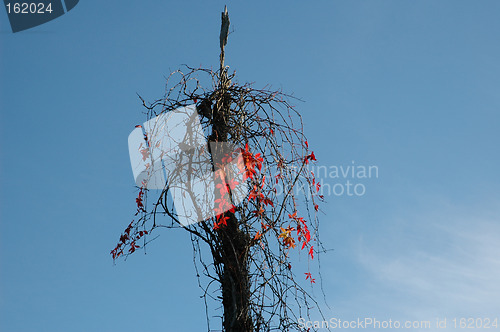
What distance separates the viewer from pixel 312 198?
285 centimetres

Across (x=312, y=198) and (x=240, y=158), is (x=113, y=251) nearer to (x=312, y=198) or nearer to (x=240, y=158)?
(x=240, y=158)

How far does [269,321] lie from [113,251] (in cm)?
90

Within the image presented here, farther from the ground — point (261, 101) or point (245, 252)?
point (261, 101)

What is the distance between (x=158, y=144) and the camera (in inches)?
111

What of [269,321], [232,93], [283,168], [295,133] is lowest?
[269,321]

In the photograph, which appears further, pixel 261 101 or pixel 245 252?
pixel 261 101

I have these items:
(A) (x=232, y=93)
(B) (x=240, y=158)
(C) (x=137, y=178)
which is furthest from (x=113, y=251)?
(A) (x=232, y=93)

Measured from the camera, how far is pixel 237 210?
276cm

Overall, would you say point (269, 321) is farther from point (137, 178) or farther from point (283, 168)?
point (137, 178)

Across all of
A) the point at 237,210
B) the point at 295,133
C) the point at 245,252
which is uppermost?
the point at 295,133

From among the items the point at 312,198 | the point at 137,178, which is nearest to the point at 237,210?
the point at 312,198

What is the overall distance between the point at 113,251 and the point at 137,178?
1.33 feet

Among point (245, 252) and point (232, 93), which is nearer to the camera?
point (245, 252)

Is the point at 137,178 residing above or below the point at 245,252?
above
